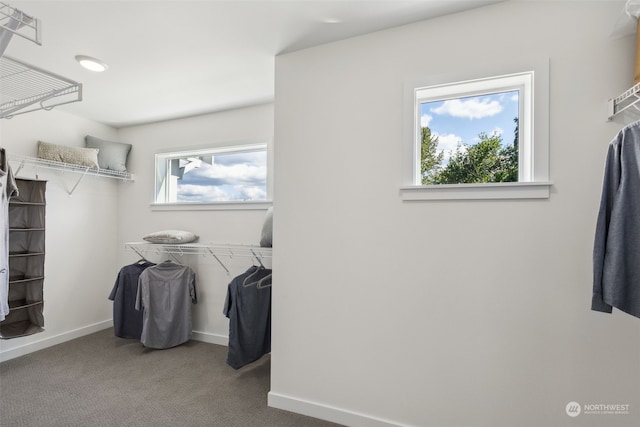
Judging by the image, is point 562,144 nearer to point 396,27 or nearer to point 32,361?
point 396,27

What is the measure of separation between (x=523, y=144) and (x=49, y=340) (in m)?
4.32

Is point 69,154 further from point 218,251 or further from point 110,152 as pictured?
point 218,251

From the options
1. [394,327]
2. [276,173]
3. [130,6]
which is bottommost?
[394,327]

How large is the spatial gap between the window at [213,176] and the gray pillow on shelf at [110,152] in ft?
1.31

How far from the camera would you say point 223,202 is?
10.8ft

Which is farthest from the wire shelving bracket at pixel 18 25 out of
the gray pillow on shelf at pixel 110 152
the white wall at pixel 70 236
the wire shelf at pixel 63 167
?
the gray pillow on shelf at pixel 110 152

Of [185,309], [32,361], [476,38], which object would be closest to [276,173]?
[476,38]

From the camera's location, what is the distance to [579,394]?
156cm

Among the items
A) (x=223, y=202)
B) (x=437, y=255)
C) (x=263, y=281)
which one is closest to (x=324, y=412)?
(x=263, y=281)

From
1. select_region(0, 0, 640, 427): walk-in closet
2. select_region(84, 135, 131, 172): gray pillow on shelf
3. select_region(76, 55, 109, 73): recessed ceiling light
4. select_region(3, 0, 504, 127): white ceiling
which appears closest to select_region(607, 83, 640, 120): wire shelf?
select_region(0, 0, 640, 427): walk-in closet

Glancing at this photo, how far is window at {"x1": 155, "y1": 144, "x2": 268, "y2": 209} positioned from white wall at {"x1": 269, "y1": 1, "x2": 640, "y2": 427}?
114 cm

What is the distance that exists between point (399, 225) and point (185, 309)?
239 cm

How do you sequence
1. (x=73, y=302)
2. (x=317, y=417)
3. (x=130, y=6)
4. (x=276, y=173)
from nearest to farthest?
(x=130, y=6) → (x=317, y=417) → (x=276, y=173) → (x=73, y=302)

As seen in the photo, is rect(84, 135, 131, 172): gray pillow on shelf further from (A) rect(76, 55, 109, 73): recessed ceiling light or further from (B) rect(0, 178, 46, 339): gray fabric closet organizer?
(A) rect(76, 55, 109, 73): recessed ceiling light
